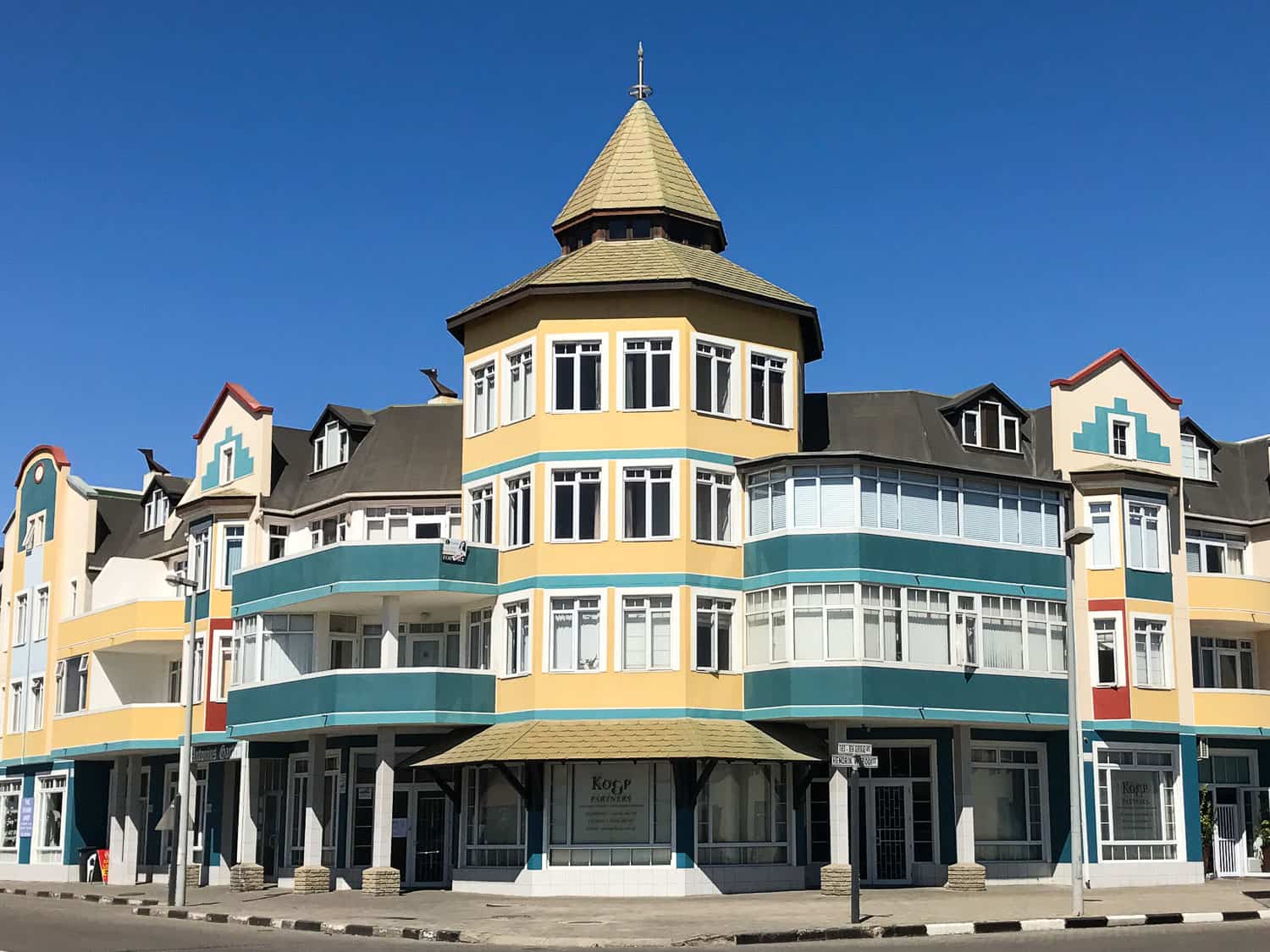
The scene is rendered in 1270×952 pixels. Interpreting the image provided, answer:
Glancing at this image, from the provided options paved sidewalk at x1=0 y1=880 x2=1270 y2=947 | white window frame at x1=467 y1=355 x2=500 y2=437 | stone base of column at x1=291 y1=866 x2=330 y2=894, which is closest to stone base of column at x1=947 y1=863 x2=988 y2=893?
paved sidewalk at x1=0 y1=880 x2=1270 y2=947

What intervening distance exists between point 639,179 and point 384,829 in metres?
17.4

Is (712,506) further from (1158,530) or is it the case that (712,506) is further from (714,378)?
(1158,530)

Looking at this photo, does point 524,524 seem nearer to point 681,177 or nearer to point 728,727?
point 728,727

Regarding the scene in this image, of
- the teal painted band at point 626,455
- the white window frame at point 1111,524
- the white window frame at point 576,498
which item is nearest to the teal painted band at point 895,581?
the white window frame at point 1111,524

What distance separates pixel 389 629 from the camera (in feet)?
127

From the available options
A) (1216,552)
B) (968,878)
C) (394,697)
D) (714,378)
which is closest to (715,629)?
(714,378)

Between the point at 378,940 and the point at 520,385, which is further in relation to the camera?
the point at 520,385

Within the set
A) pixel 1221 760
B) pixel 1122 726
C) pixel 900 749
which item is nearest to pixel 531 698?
pixel 900 749

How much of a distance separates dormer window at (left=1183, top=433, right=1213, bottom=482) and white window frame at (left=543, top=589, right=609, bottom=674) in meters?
18.3

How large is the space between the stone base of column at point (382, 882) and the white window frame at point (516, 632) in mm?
5025

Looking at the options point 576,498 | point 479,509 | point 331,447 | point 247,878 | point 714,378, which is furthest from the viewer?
point 331,447

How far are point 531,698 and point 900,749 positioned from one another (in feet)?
29.7

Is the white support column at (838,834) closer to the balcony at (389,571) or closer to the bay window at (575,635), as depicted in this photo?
the bay window at (575,635)

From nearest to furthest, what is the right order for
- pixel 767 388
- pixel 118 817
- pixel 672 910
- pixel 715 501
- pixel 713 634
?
pixel 672 910, pixel 713 634, pixel 715 501, pixel 767 388, pixel 118 817
